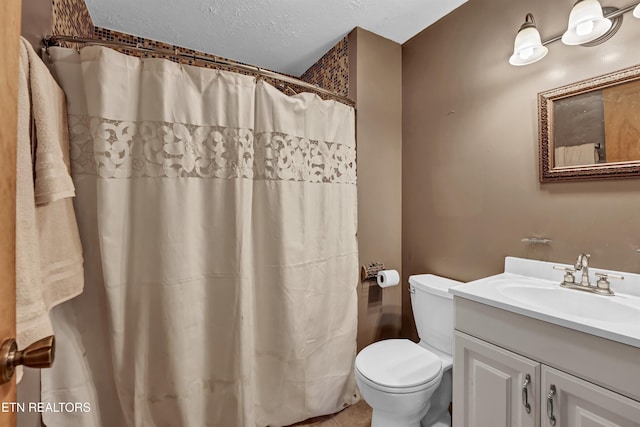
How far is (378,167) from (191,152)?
124cm

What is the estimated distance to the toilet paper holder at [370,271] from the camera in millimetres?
1885

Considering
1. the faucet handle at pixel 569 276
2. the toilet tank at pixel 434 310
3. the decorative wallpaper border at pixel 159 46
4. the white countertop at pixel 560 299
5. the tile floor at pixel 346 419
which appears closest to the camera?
the white countertop at pixel 560 299

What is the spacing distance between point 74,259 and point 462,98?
2090 mm

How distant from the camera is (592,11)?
A: 104cm

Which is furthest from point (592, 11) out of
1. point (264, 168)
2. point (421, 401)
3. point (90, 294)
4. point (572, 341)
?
point (90, 294)

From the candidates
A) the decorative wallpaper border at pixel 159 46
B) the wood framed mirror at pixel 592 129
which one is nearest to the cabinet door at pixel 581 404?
the wood framed mirror at pixel 592 129

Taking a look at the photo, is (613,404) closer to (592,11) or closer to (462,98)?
(592,11)

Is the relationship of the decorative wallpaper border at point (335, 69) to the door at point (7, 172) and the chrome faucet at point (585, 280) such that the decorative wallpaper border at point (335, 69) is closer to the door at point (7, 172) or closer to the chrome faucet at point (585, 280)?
the chrome faucet at point (585, 280)

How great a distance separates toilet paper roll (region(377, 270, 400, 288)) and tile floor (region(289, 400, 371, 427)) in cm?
76

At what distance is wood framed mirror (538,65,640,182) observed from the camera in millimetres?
1069

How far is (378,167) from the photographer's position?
1.96 meters

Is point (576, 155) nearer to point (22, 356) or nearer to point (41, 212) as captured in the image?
point (22, 356)

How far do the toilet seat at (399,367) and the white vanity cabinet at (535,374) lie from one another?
17 centimetres

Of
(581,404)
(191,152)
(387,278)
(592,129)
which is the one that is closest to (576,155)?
(592,129)
